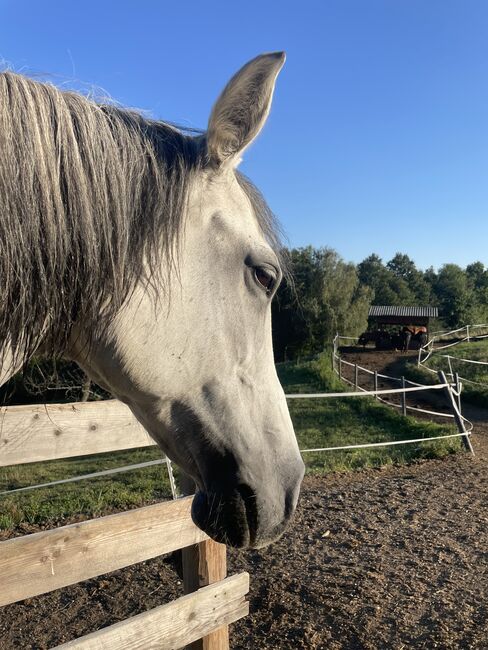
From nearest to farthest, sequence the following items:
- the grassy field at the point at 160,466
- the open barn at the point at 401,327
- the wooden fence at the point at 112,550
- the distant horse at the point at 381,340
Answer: the wooden fence at the point at 112,550
the grassy field at the point at 160,466
the open barn at the point at 401,327
the distant horse at the point at 381,340

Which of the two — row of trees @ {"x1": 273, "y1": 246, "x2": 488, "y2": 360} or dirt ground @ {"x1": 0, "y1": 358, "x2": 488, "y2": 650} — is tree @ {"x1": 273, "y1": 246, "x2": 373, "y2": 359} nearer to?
row of trees @ {"x1": 273, "y1": 246, "x2": 488, "y2": 360}

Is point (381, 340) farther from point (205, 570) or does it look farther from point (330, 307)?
point (205, 570)

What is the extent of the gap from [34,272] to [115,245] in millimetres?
194

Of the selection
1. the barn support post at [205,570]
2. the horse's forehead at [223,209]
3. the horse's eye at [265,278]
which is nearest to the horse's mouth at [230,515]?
the horse's eye at [265,278]

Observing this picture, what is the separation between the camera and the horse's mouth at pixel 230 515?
51.5 inches

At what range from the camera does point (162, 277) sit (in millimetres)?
1262

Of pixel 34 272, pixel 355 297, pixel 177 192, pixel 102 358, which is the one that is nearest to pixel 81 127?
pixel 177 192

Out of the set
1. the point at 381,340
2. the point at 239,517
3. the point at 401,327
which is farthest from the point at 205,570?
the point at 401,327

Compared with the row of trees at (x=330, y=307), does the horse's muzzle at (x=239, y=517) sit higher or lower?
lower

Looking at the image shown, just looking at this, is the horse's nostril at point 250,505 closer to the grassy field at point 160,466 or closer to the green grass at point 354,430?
the grassy field at point 160,466

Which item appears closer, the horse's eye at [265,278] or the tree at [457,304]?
the horse's eye at [265,278]

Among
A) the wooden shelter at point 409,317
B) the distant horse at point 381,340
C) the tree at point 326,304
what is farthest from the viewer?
the wooden shelter at point 409,317

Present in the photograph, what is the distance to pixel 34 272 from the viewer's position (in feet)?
3.74

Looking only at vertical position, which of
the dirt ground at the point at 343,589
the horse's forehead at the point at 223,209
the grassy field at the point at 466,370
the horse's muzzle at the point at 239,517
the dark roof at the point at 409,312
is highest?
the dark roof at the point at 409,312
